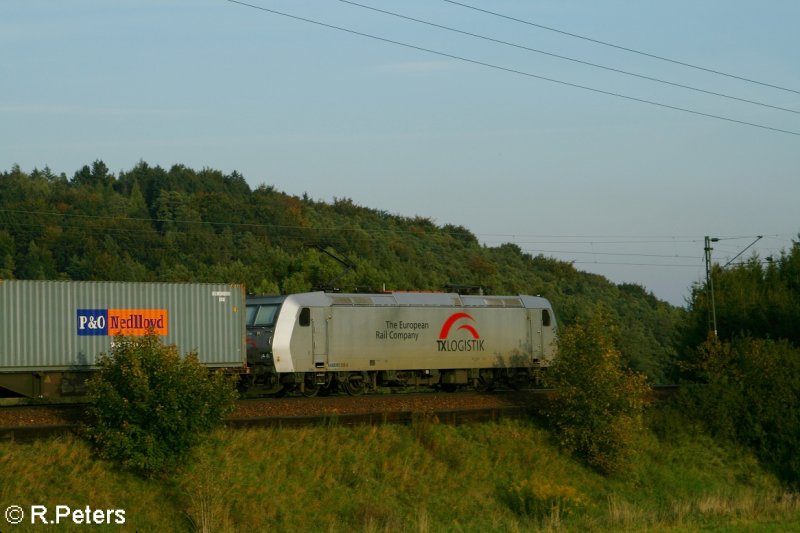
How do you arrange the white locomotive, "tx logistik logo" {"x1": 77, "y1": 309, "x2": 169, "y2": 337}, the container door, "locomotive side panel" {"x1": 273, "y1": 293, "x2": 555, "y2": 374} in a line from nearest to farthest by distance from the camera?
1. "tx logistik logo" {"x1": 77, "y1": 309, "x2": 169, "y2": 337}
2. the white locomotive
3. "locomotive side panel" {"x1": 273, "y1": 293, "x2": 555, "y2": 374}
4. the container door

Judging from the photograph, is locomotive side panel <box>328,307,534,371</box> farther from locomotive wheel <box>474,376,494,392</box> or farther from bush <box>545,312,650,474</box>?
bush <box>545,312,650,474</box>

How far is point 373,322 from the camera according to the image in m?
32.8

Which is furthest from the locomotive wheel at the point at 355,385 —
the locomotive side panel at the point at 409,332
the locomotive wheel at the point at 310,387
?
the locomotive wheel at the point at 310,387

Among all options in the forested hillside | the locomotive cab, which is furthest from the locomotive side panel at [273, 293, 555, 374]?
the forested hillside

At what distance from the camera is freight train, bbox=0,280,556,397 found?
26531 mm

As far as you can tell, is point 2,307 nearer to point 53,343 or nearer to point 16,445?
point 53,343

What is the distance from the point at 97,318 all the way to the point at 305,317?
662cm

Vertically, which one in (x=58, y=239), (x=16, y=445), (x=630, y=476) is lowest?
(x=630, y=476)

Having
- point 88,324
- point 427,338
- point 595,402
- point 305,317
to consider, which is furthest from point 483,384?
point 88,324

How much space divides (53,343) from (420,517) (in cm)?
1140

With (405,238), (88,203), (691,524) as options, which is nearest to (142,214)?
(88,203)

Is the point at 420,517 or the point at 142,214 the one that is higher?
the point at 142,214

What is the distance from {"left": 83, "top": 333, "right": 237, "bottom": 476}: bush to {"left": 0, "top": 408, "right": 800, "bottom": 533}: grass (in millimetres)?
443

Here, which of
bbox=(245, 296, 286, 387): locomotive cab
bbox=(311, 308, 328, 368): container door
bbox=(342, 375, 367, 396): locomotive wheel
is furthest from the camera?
bbox=(342, 375, 367, 396): locomotive wheel
